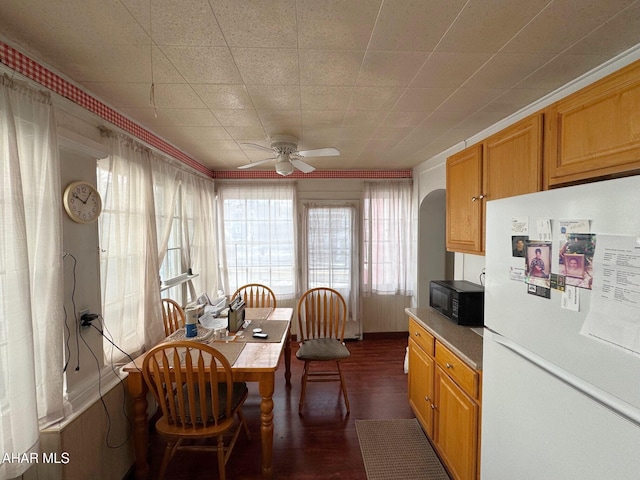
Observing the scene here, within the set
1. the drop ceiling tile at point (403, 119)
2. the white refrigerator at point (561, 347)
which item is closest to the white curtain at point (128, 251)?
the drop ceiling tile at point (403, 119)

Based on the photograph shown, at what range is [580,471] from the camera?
0.84 metres

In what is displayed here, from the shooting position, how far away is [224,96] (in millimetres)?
1721

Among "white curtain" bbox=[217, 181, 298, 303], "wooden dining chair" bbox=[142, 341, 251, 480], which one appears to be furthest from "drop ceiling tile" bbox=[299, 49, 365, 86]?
"white curtain" bbox=[217, 181, 298, 303]

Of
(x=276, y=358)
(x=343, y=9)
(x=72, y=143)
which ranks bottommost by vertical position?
(x=276, y=358)

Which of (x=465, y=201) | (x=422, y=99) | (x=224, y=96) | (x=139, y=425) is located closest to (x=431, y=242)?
(x=465, y=201)

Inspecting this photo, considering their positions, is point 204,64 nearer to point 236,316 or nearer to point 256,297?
point 236,316

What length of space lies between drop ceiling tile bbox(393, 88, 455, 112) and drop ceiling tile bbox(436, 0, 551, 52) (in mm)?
388

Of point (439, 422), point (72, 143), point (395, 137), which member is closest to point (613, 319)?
point (439, 422)

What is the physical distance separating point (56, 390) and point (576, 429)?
84.7 inches

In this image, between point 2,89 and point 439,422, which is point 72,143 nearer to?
point 2,89

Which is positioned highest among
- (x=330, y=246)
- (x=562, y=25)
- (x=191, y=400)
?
(x=562, y=25)

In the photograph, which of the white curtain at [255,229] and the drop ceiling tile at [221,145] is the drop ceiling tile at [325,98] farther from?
the white curtain at [255,229]

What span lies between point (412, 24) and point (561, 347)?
1.33m

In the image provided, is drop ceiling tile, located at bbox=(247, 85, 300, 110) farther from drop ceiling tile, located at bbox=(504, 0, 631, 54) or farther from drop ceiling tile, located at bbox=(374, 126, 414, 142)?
drop ceiling tile, located at bbox=(504, 0, 631, 54)
